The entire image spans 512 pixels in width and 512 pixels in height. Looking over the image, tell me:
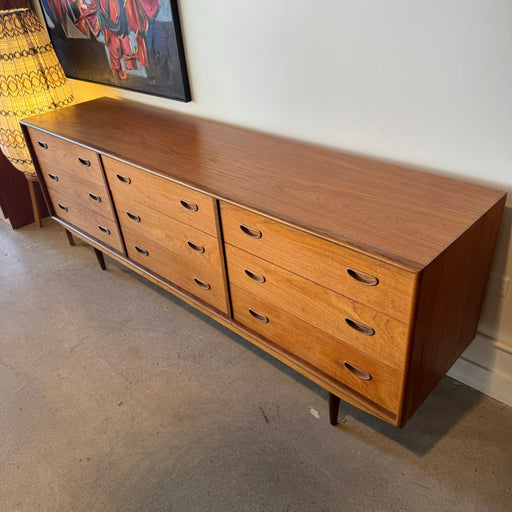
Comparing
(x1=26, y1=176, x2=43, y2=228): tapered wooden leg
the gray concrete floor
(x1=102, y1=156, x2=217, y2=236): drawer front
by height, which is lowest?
the gray concrete floor

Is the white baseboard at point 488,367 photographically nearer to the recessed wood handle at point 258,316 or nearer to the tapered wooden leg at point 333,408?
the tapered wooden leg at point 333,408

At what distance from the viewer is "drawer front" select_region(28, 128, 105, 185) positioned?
6.01 ft

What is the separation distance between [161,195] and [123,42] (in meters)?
0.94

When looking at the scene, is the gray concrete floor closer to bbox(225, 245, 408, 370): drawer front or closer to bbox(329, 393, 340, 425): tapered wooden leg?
bbox(329, 393, 340, 425): tapered wooden leg

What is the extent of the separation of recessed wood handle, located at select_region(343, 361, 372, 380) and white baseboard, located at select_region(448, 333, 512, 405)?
51cm

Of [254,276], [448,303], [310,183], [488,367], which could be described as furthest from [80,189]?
[488,367]

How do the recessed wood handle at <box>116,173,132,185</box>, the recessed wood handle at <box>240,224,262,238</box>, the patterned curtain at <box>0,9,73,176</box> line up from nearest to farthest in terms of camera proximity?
1. the recessed wood handle at <box>240,224,262,238</box>
2. the recessed wood handle at <box>116,173,132,185</box>
3. the patterned curtain at <box>0,9,73,176</box>

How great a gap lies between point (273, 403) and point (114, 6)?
176cm

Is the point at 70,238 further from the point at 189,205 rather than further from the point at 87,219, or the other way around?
the point at 189,205

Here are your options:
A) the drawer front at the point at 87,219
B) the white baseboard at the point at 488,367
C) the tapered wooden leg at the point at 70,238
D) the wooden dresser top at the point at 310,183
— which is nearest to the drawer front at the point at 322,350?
the wooden dresser top at the point at 310,183

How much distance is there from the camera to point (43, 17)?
2518mm

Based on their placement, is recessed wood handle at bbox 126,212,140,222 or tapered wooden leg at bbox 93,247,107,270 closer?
recessed wood handle at bbox 126,212,140,222

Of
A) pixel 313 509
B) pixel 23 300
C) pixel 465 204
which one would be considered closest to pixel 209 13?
pixel 465 204

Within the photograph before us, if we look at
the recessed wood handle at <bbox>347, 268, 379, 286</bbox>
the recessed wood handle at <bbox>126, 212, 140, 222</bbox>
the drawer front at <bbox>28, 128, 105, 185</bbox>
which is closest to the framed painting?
the drawer front at <bbox>28, 128, 105, 185</bbox>
